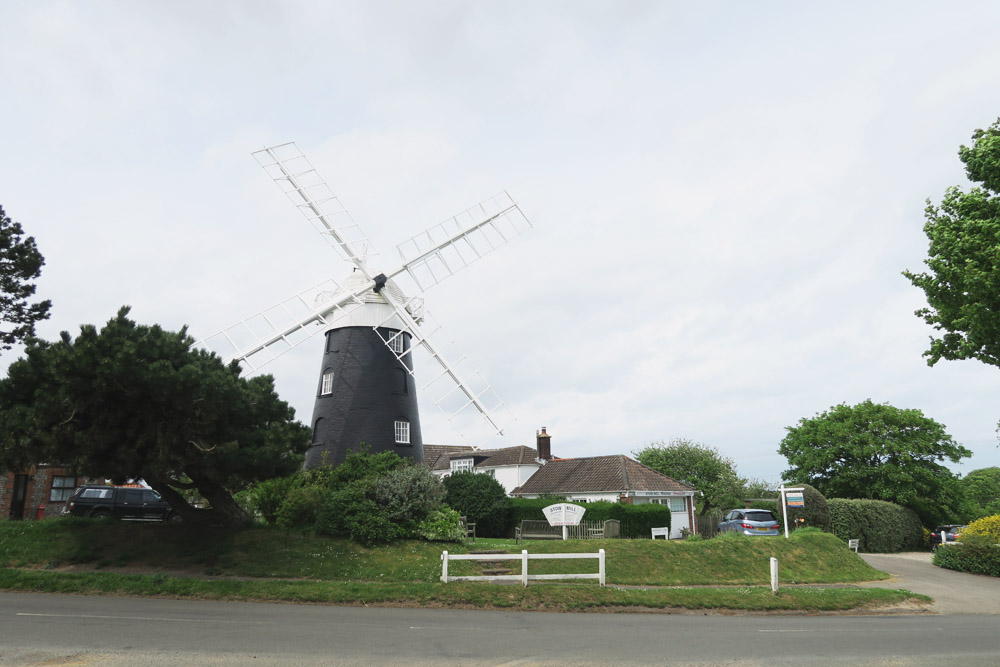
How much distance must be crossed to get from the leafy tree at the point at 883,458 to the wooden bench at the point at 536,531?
2445cm

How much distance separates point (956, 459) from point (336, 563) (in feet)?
Result: 129

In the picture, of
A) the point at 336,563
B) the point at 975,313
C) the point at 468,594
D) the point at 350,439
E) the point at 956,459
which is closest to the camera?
the point at 975,313

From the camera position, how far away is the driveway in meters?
16.9

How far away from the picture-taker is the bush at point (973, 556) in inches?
904

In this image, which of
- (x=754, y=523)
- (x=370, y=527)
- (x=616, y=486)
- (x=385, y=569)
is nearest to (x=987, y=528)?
(x=754, y=523)

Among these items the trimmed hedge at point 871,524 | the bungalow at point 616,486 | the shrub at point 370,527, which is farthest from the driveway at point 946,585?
the shrub at point 370,527

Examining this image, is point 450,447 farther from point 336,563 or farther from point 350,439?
point 336,563

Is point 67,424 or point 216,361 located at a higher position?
point 216,361

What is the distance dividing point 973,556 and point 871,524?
36.0 feet

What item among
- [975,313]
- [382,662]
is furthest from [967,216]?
[382,662]

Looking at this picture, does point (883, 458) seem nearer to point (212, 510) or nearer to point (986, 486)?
point (212, 510)

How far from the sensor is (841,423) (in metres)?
Answer: 41.3

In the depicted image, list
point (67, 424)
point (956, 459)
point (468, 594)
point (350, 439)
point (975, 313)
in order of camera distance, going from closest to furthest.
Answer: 1. point (975, 313)
2. point (468, 594)
3. point (67, 424)
4. point (350, 439)
5. point (956, 459)

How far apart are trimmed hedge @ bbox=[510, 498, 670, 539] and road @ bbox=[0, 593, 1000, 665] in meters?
15.2
